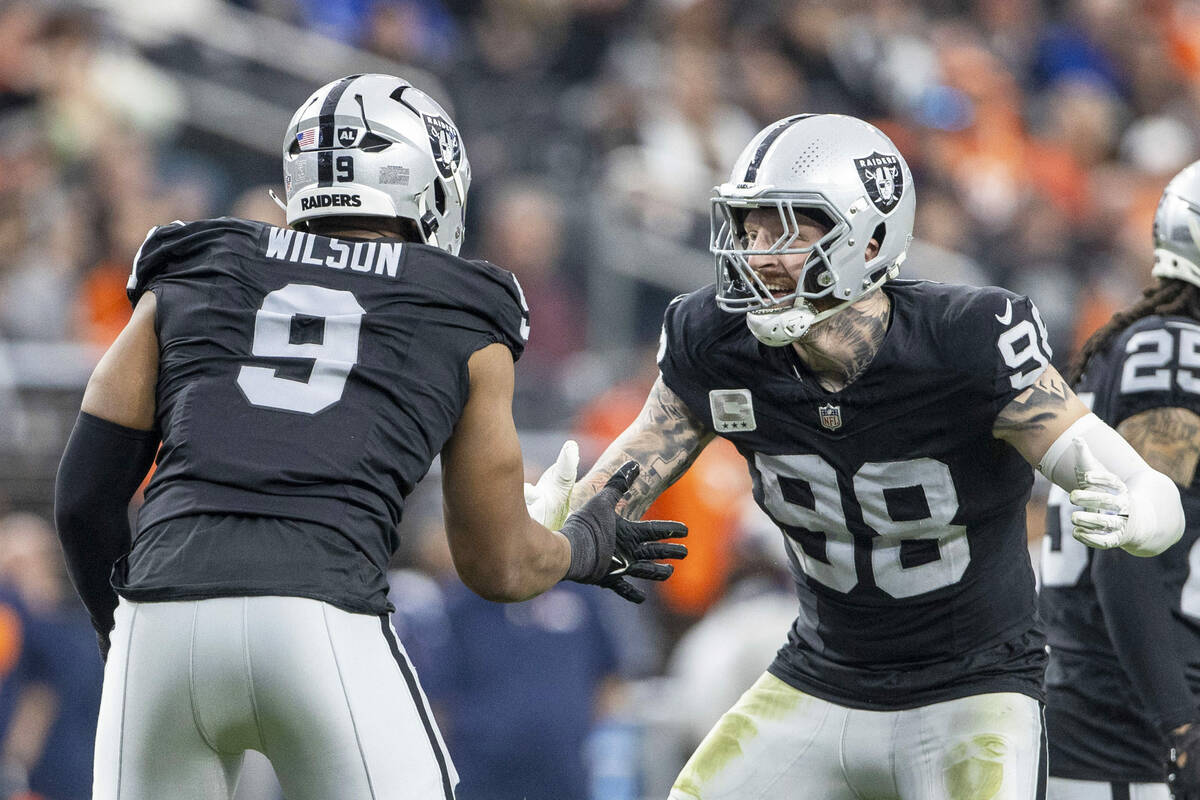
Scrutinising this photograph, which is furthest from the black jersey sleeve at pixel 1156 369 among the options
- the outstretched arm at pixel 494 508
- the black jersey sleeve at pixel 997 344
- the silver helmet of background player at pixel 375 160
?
the silver helmet of background player at pixel 375 160

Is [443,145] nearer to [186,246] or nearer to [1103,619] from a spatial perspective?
[186,246]

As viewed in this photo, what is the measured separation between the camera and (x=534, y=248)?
8078mm

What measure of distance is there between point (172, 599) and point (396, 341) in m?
0.59

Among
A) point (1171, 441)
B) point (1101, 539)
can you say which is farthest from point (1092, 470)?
point (1171, 441)

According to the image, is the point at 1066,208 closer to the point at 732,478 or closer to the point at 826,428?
the point at 732,478

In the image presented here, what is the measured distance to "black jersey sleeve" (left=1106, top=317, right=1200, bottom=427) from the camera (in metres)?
3.59

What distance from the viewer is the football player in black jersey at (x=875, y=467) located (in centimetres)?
325

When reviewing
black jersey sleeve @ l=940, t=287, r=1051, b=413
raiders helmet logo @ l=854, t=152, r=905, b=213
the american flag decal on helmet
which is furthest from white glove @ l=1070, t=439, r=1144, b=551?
the american flag decal on helmet

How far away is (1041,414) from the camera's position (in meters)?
3.21

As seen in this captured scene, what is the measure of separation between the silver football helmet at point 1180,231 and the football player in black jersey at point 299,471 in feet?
5.51

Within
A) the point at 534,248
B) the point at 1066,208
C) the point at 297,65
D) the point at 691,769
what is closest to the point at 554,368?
the point at 534,248

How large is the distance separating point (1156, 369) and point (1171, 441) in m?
0.16

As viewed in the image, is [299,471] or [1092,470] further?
[1092,470]

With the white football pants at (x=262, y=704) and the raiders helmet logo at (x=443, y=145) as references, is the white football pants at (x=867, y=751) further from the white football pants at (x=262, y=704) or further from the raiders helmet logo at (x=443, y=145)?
the raiders helmet logo at (x=443, y=145)
